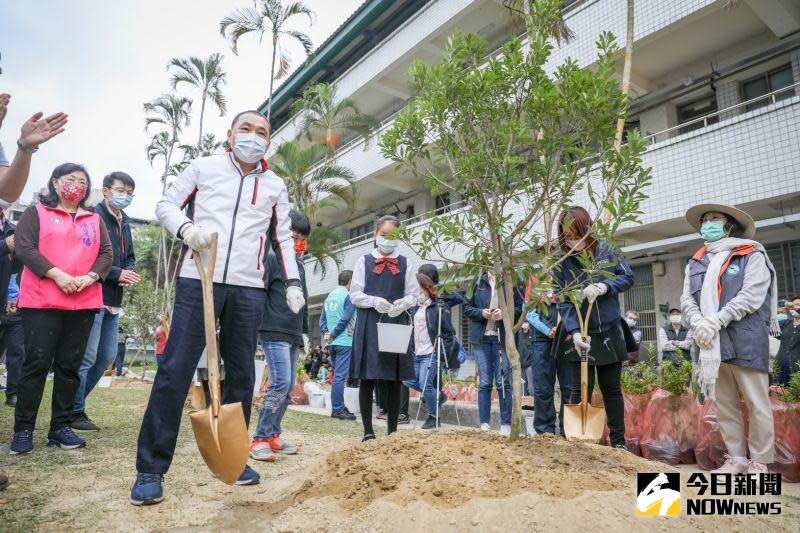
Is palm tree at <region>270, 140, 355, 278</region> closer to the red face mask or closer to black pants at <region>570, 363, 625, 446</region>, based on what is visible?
the red face mask

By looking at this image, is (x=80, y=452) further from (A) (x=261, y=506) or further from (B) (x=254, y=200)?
(B) (x=254, y=200)

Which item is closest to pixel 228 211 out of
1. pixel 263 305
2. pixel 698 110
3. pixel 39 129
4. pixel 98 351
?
pixel 263 305

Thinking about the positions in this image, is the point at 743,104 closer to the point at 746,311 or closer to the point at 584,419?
the point at 746,311

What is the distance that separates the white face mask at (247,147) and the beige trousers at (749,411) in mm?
3555

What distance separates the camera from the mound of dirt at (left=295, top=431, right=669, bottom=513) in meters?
2.34

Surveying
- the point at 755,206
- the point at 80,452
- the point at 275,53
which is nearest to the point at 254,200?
the point at 80,452

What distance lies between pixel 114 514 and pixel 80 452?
1.56 metres

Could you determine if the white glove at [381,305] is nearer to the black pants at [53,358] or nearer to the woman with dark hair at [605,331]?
the woman with dark hair at [605,331]

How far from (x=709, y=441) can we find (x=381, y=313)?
284 centimetres

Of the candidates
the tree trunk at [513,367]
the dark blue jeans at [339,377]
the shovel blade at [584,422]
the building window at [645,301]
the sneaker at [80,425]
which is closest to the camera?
the tree trunk at [513,367]

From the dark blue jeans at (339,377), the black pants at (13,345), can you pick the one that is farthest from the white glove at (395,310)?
the black pants at (13,345)

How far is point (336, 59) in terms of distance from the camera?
69.2ft

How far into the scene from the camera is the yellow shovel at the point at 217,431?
2.53 m

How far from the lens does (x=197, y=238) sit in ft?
8.79
